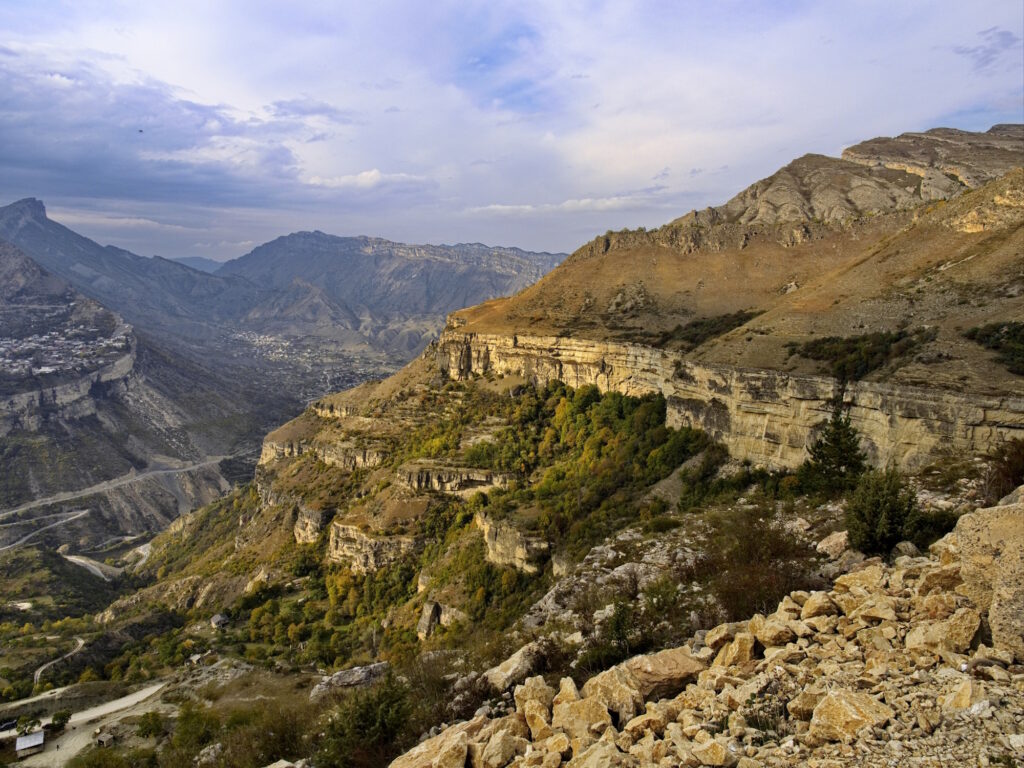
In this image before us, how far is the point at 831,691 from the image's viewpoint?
858 cm

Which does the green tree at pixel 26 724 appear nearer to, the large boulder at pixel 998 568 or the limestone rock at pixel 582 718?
the limestone rock at pixel 582 718

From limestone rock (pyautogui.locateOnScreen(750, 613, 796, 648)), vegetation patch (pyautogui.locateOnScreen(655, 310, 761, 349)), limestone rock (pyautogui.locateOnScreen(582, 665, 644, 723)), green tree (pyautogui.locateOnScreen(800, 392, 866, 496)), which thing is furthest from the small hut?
vegetation patch (pyautogui.locateOnScreen(655, 310, 761, 349))

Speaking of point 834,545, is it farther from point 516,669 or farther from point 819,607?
point 516,669

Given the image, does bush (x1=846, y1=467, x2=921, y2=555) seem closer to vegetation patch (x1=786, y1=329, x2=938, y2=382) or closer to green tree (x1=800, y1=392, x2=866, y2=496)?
green tree (x1=800, y1=392, x2=866, y2=496)

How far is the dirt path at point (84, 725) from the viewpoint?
1203 inches

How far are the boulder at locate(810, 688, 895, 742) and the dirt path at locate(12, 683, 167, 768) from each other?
119 ft

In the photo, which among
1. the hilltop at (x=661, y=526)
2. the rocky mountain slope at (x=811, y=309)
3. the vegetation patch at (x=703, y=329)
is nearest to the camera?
the hilltop at (x=661, y=526)

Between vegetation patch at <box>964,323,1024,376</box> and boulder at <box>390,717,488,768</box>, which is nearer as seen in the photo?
boulder at <box>390,717,488,768</box>

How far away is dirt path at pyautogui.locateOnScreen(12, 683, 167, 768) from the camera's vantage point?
30562mm

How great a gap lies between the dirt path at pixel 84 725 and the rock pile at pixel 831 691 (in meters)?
30.1

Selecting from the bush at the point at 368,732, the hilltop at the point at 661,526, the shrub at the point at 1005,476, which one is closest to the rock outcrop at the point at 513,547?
the hilltop at the point at 661,526

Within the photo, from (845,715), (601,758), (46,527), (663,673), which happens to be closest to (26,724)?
(663,673)

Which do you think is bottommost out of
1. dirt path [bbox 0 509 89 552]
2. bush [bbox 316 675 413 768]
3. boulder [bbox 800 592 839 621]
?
dirt path [bbox 0 509 89 552]

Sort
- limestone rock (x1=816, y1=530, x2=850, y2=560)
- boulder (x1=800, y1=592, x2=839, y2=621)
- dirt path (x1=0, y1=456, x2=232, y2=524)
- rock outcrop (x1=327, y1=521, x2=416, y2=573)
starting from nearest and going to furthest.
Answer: boulder (x1=800, y1=592, x2=839, y2=621)
limestone rock (x1=816, y1=530, x2=850, y2=560)
rock outcrop (x1=327, y1=521, x2=416, y2=573)
dirt path (x1=0, y1=456, x2=232, y2=524)
